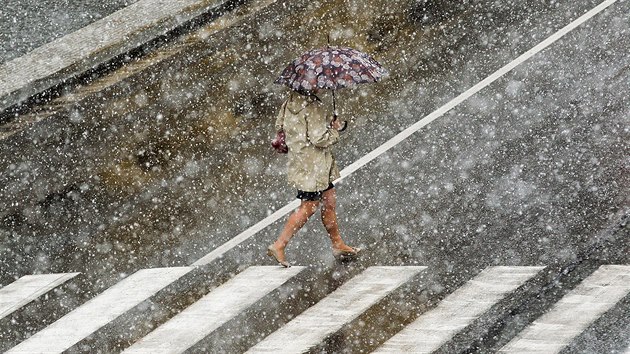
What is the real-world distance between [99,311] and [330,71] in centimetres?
265

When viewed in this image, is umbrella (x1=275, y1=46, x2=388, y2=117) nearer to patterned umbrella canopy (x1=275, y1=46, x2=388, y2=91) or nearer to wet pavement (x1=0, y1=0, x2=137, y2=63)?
patterned umbrella canopy (x1=275, y1=46, x2=388, y2=91)

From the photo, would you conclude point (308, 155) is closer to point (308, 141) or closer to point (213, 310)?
point (308, 141)

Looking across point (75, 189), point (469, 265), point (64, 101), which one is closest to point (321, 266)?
point (469, 265)

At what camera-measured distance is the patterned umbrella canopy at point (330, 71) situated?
32.2 ft

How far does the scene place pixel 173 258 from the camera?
11062mm

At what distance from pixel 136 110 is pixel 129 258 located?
2238mm

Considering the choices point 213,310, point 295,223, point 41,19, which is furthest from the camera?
point 41,19

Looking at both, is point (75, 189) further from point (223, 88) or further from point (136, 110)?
point (223, 88)

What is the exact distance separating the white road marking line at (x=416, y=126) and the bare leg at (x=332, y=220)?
915 mm

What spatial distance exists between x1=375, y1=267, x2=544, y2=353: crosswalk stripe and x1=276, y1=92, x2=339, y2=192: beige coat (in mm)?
1380

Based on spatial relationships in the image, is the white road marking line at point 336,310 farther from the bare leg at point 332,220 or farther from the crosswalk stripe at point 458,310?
the crosswalk stripe at point 458,310

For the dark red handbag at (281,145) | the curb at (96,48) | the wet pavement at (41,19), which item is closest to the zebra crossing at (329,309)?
the dark red handbag at (281,145)

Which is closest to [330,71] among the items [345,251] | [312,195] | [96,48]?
[312,195]

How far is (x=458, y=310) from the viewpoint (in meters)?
9.73
